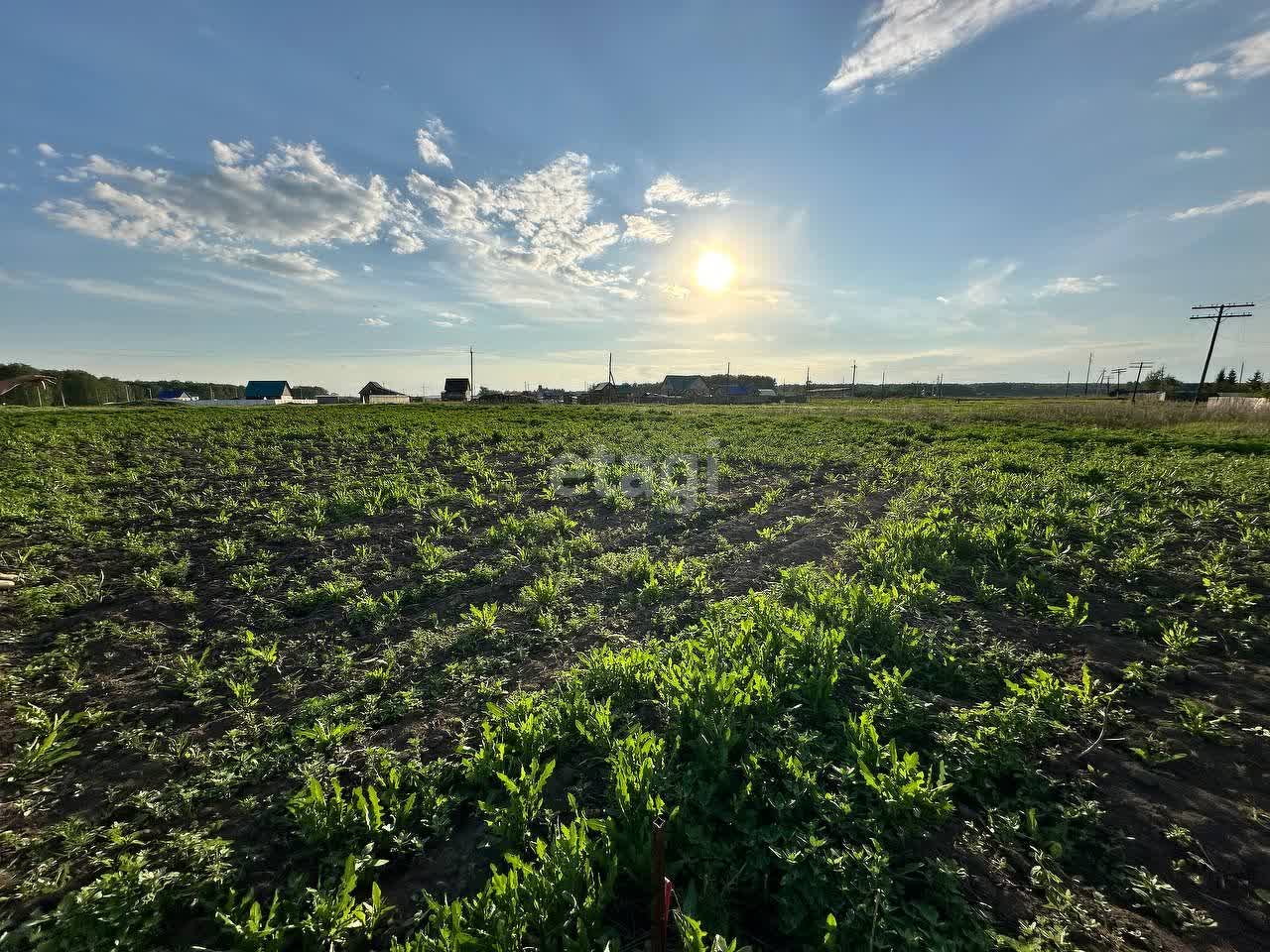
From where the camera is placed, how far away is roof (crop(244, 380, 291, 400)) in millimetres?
87438

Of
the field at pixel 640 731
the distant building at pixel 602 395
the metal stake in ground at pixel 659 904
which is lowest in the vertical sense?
the field at pixel 640 731

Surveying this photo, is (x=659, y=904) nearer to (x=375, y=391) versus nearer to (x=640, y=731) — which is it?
(x=640, y=731)

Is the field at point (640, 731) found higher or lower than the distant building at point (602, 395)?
lower

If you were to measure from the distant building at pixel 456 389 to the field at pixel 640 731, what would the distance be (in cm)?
7917

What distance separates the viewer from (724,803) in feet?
9.41

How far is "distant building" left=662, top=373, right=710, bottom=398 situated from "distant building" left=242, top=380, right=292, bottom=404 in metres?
70.3

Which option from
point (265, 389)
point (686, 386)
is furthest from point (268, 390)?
point (686, 386)

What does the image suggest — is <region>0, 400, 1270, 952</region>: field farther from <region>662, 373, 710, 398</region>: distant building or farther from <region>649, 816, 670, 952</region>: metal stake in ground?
<region>662, 373, 710, 398</region>: distant building

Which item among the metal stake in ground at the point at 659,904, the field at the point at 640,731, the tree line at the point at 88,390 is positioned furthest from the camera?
the tree line at the point at 88,390

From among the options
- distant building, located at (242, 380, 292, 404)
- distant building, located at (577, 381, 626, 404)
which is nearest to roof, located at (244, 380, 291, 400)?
distant building, located at (242, 380, 292, 404)

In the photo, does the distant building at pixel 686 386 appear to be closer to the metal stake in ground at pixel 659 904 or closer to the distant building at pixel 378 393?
the distant building at pixel 378 393

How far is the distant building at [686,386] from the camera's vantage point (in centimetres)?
9331

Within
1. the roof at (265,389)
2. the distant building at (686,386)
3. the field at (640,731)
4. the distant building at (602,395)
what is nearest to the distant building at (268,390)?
the roof at (265,389)

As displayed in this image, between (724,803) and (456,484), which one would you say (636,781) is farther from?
(456,484)
